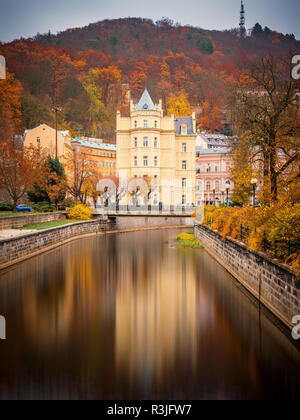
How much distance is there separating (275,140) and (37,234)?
52.2ft

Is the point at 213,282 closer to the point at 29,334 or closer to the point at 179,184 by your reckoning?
the point at 29,334

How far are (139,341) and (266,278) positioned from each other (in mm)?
4929

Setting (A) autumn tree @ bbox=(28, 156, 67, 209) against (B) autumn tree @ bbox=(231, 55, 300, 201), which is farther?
(A) autumn tree @ bbox=(28, 156, 67, 209)

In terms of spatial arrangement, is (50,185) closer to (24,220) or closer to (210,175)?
(24,220)

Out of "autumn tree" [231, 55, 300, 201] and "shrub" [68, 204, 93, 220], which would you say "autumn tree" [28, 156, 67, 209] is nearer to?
"shrub" [68, 204, 93, 220]

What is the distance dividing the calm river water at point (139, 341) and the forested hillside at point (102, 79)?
148 feet

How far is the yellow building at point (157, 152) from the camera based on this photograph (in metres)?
58.7

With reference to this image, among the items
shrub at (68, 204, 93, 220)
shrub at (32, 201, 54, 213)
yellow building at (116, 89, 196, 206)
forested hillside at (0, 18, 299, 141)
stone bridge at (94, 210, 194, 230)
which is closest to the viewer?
shrub at (32, 201, 54, 213)

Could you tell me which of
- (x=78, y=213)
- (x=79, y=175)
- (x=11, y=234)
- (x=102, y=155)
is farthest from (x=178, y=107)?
(x=11, y=234)

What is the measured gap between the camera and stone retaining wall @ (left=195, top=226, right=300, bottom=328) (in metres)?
10.2

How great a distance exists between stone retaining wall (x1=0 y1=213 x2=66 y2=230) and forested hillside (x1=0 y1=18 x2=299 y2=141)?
24385mm

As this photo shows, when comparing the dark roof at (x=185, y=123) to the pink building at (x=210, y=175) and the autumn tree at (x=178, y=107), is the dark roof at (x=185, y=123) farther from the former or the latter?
the autumn tree at (x=178, y=107)

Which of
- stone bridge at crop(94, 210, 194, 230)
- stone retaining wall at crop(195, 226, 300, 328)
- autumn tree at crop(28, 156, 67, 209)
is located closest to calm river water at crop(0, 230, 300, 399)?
stone retaining wall at crop(195, 226, 300, 328)

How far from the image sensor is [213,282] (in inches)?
703
